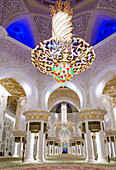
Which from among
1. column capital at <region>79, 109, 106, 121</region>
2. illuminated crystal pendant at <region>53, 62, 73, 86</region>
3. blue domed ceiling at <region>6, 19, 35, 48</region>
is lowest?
column capital at <region>79, 109, 106, 121</region>

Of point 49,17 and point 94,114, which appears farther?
point 49,17

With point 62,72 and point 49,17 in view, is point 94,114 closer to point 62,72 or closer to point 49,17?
point 62,72

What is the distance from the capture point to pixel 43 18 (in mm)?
6906

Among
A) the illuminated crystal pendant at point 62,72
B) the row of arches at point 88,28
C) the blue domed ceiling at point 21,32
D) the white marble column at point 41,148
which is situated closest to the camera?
the illuminated crystal pendant at point 62,72

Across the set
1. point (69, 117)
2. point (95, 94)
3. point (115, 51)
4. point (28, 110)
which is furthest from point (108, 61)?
point (69, 117)

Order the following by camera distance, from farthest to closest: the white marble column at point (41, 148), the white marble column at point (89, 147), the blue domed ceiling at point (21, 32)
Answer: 1. the blue domed ceiling at point (21, 32)
2. the white marble column at point (41, 148)
3. the white marble column at point (89, 147)

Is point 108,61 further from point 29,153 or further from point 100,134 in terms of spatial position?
point 29,153

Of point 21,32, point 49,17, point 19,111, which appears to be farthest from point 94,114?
point 19,111

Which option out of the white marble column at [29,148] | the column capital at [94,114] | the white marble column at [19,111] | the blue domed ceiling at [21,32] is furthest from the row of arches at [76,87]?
the white marble column at [19,111]

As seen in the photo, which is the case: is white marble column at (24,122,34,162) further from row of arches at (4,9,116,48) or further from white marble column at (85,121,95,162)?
row of arches at (4,9,116,48)

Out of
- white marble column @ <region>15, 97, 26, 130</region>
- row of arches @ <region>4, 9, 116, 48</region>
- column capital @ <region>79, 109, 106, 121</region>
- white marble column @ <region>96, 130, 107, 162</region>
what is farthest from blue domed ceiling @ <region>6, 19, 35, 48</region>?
white marble column @ <region>96, 130, 107, 162</region>

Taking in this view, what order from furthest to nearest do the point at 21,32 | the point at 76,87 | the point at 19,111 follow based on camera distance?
the point at 19,111
the point at 21,32
the point at 76,87

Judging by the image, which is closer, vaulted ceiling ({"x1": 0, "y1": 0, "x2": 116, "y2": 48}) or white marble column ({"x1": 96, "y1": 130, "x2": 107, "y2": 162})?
white marble column ({"x1": 96, "y1": 130, "x2": 107, "y2": 162})

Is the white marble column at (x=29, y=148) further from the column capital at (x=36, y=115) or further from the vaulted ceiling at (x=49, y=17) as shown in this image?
the vaulted ceiling at (x=49, y=17)
